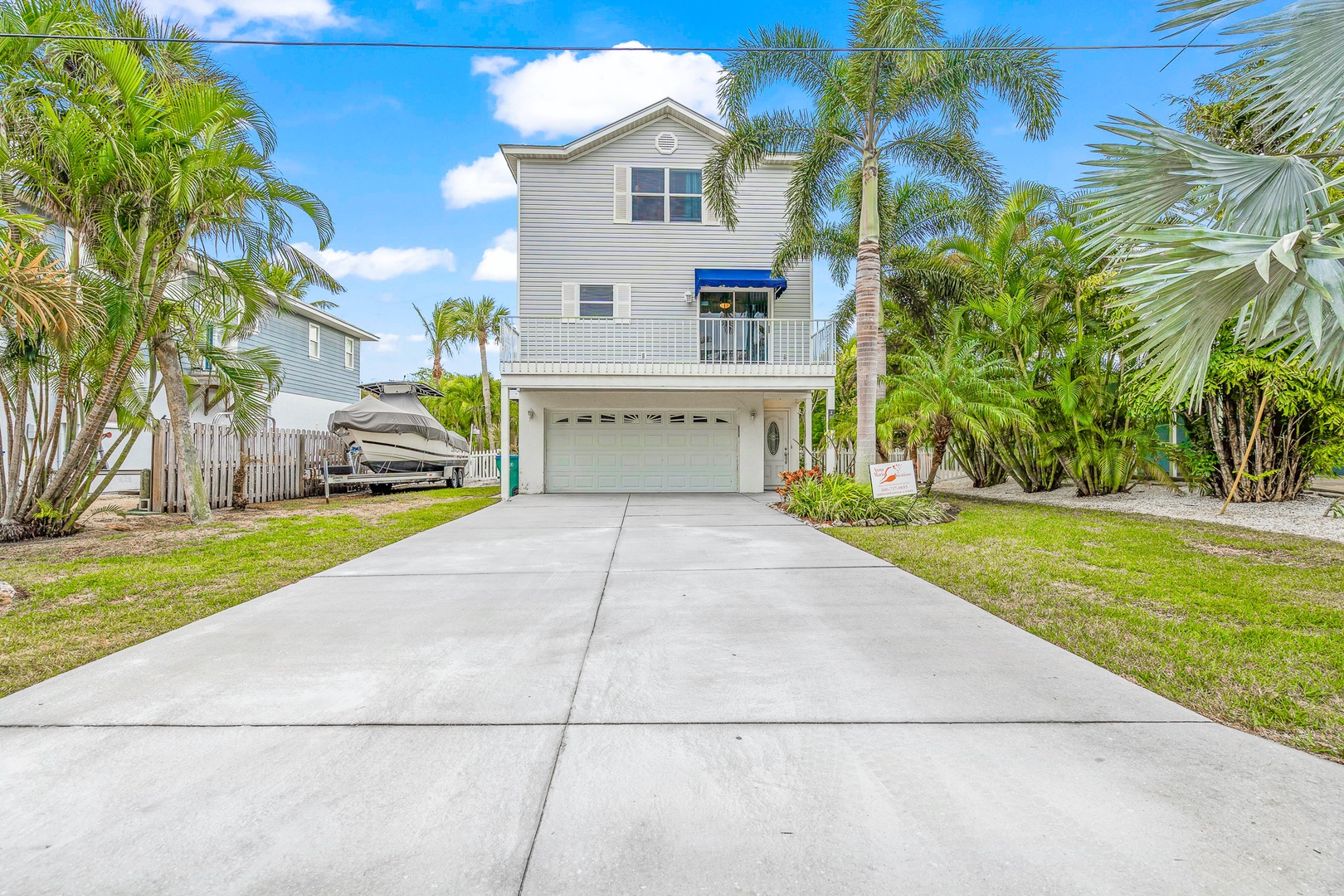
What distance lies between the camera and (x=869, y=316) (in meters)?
9.86

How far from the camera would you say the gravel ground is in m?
7.95

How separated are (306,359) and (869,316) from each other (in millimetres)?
18264

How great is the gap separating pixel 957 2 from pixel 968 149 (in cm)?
207

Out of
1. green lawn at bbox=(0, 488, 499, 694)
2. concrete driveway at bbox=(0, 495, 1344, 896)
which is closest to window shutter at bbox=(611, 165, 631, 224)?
green lawn at bbox=(0, 488, 499, 694)

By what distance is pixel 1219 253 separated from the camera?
10.5ft

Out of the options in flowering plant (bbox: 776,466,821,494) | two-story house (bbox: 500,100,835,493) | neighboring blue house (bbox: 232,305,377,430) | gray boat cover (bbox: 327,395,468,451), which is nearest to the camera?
flowering plant (bbox: 776,466,821,494)

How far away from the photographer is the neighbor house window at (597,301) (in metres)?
14.6

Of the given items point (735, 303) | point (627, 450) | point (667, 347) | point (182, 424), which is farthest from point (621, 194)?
point (182, 424)

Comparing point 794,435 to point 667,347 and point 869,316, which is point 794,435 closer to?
point 667,347

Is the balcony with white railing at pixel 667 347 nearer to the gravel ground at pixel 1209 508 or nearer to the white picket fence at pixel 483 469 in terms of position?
the gravel ground at pixel 1209 508

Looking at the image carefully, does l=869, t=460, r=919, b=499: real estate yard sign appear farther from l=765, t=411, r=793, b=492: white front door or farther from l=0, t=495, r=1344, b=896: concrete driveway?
l=765, t=411, r=793, b=492: white front door

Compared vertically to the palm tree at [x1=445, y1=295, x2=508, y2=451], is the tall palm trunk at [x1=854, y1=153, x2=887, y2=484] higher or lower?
lower

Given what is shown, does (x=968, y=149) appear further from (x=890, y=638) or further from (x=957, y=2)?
(x=890, y=638)

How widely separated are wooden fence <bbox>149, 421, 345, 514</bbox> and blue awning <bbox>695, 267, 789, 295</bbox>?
9352mm
